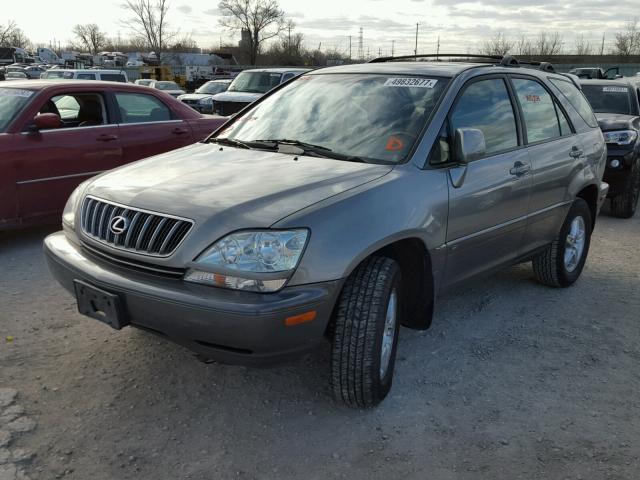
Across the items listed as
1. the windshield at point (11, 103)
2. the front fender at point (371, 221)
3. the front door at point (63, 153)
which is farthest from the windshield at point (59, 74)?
the front fender at point (371, 221)

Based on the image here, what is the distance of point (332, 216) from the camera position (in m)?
2.68

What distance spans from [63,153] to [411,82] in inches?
146

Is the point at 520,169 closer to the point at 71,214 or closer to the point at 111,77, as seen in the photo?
the point at 71,214

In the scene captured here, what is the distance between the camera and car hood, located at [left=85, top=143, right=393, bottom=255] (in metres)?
2.65

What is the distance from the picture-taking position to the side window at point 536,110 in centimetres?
417

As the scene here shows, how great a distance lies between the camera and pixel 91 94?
6273 mm

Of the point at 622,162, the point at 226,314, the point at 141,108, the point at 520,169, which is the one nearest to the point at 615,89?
the point at 622,162

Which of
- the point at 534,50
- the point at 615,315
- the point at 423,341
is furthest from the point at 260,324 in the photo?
the point at 534,50

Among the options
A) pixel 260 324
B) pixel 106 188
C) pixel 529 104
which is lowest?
pixel 260 324

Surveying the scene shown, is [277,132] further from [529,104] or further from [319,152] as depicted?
[529,104]

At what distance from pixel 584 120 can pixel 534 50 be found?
190ft

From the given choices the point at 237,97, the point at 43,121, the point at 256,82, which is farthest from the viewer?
the point at 256,82

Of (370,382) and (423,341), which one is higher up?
(370,382)

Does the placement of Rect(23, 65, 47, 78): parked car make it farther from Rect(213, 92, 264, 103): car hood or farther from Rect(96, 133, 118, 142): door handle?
Rect(96, 133, 118, 142): door handle
